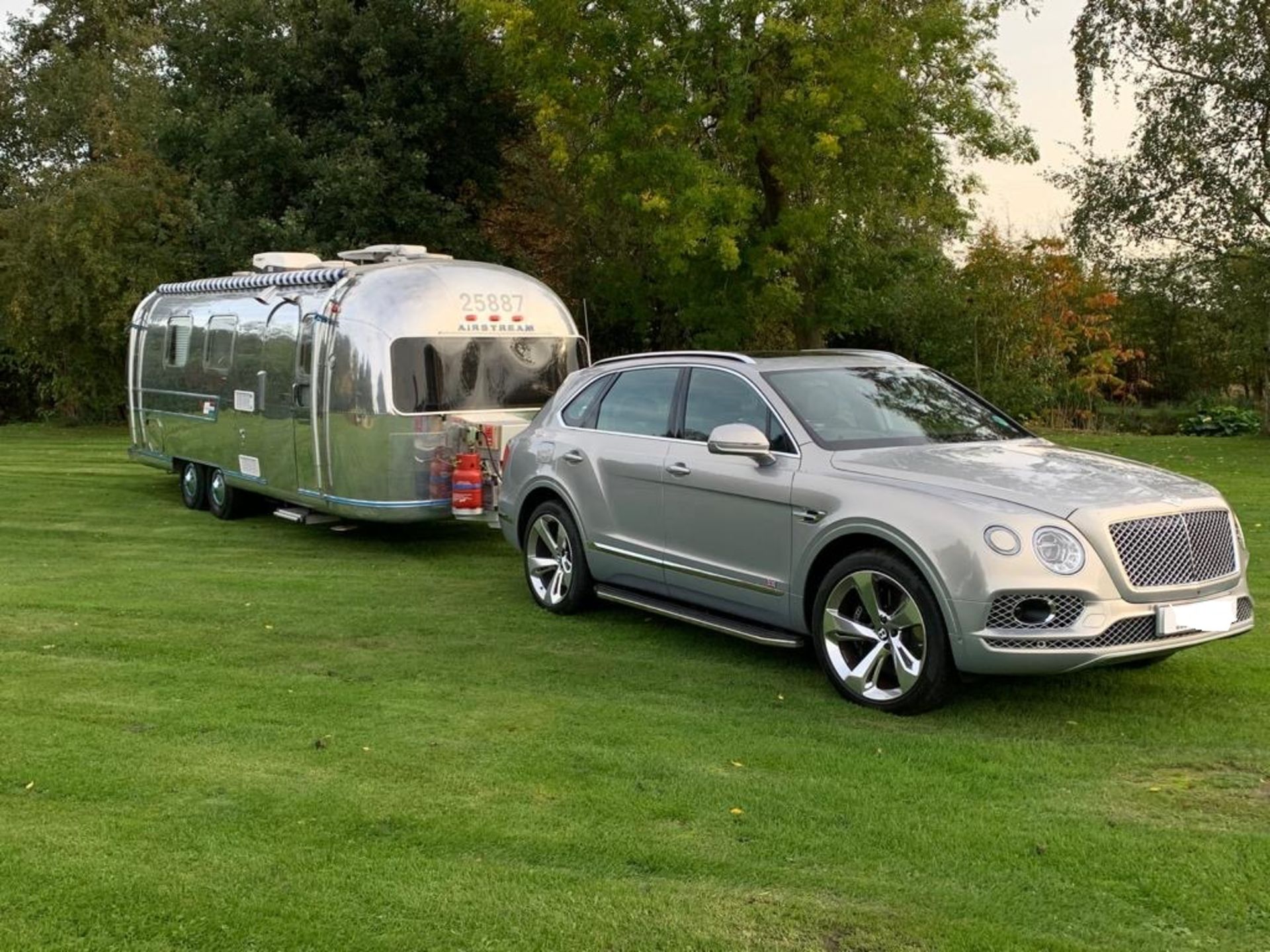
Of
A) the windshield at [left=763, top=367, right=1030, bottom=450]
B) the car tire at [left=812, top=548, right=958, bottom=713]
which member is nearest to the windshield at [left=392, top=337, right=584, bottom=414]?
the windshield at [left=763, top=367, right=1030, bottom=450]

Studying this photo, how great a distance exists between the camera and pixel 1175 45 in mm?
22078

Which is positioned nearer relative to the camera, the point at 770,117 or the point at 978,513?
the point at 978,513

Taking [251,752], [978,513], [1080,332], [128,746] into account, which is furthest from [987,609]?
[1080,332]

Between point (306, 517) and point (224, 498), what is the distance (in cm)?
200

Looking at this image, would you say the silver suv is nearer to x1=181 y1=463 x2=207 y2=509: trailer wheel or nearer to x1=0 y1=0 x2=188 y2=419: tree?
x1=181 y1=463 x2=207 y2=509: trailer wheel

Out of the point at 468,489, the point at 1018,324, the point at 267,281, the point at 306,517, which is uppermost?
the point at 1018,324

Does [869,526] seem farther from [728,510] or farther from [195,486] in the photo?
[195,486]

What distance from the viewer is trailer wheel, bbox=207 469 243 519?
13227mm

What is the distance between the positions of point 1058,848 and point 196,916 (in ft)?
9.32

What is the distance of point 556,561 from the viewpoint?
8336mm

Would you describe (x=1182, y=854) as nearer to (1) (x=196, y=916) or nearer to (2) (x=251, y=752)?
(1) (x=196, y=916)

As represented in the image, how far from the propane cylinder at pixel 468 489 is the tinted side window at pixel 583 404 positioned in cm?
236

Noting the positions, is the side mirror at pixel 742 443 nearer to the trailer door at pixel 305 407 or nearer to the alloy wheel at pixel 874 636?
the alloy wheel at pixel 874 636

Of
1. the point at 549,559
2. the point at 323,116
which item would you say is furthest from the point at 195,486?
the point at 323,116
